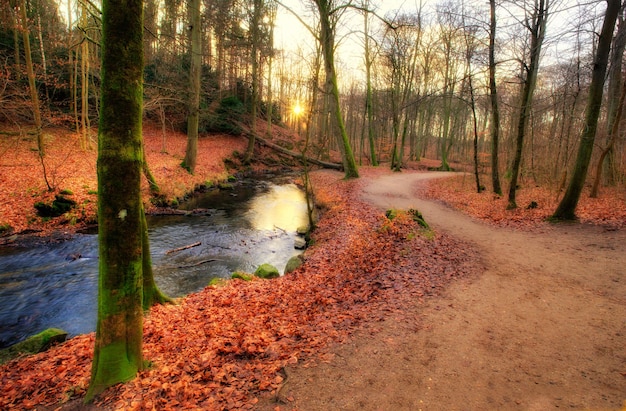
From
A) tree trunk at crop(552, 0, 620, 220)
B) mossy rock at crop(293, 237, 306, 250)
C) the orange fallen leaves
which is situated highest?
tree trunk at crop(552, 0, 620, 220)

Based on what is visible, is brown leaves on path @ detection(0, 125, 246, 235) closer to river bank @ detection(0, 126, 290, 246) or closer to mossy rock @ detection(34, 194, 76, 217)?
river bank @ detection(0, 126, 290, 246)

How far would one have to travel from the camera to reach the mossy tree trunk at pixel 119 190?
3.17 meters

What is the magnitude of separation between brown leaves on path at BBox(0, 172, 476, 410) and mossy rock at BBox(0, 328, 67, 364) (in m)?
0.34

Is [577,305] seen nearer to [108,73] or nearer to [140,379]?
[140,379]

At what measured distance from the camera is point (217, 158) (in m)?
25.6

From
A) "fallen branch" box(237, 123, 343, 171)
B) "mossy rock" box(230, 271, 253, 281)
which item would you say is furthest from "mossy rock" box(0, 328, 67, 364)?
"fallen branch" box(237, 123, 343, 171)

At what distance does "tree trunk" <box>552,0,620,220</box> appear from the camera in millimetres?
8562

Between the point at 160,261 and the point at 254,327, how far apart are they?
5.57m

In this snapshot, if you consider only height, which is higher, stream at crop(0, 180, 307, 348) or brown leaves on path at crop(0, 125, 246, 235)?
brown leaves on path at crop(0, 125, 246, 235)

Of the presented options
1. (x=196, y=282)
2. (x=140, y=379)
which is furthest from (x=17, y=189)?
(x=140, y=379)

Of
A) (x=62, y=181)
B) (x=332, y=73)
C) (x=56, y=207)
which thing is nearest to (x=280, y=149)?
(x=332, y=73)

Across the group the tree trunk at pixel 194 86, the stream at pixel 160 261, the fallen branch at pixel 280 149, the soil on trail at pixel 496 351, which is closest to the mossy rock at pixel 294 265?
the stream at pixel 160 261

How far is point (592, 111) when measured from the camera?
9172 mm

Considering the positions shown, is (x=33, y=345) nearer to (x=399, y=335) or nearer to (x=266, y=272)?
(x=266, y=272)
